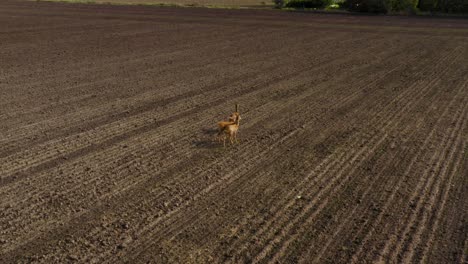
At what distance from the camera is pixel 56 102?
41.7ft

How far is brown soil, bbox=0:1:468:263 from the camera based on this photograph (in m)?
6.11

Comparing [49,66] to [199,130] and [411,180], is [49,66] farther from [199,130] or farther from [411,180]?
[411,180]

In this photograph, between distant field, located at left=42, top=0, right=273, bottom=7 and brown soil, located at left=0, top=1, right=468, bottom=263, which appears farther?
distant field, located at left=42, top=0, right=273, bottom=7

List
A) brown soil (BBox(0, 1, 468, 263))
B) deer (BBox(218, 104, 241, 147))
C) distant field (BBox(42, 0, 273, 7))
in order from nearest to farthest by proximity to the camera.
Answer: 1. brown soil (BBox(0, 1, 468, 263))
2. deer (BBox(218, 104, 241, 147))
3. distant field (BBox(42, 0, 273, 7))

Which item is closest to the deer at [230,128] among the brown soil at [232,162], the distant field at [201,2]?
the brown soil at [232,162]

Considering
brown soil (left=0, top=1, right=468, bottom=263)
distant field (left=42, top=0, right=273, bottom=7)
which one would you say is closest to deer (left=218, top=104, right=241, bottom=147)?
brown soil (left=0, top=1, right=468, bottom=263)

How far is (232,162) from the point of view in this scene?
875cm

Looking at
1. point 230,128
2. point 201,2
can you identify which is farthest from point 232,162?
point 201,2

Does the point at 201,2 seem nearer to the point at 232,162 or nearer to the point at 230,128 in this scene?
the point at 230,128

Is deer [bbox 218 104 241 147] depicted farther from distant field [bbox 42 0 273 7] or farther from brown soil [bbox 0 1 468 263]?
distant field [bbox 42 0 273 7]

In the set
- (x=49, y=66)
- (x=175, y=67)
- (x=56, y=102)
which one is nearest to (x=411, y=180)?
(x=56, y=102)

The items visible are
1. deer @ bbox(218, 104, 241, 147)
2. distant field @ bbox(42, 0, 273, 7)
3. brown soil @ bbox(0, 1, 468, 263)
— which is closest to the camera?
brown soil @ bbox(0, 1, 468, 263)

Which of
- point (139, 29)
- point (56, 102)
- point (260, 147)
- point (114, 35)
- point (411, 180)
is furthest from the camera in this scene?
point (139, 29)

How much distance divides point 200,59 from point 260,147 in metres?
11.7
